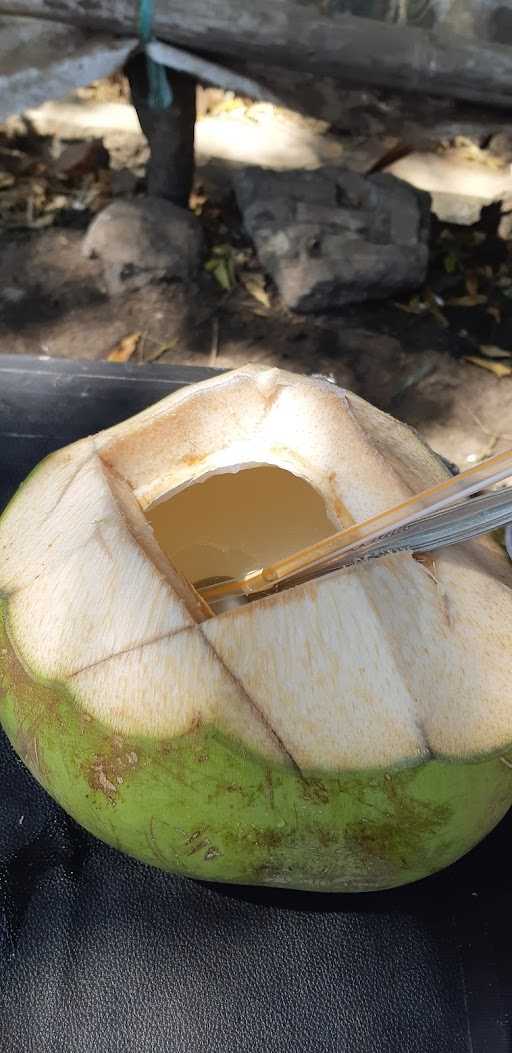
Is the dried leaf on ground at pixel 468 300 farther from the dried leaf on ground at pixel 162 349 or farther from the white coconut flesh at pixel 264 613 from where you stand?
the white coconut flesh at pixel 264 613

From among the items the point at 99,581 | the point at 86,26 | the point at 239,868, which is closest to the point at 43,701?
the point at 99,581

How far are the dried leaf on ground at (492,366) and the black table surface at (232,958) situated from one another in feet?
4.61

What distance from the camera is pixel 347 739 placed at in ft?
2.20

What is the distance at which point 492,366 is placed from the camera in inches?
83.4

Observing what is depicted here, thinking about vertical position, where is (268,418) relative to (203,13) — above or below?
below

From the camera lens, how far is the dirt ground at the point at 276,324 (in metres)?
2.03

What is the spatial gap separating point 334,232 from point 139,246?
1.67ft

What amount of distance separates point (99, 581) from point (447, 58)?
170 centimetres

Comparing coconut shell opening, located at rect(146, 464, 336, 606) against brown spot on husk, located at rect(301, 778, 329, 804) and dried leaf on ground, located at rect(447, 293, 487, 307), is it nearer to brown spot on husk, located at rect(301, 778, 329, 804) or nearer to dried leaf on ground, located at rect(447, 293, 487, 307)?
brown spot on husk, located at rect(301, 778, 329, 804)

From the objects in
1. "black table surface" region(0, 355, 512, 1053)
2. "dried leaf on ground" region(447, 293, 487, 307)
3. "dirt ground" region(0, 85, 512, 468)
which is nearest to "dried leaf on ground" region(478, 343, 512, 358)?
"dirt ground" region(0, 85, 512, 468)

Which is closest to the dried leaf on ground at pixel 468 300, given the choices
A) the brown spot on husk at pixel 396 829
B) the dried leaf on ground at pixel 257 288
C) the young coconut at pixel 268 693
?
the dried leaf on ground at pixel 257 288

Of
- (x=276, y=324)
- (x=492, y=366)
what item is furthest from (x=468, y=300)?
(x=276, y=324)

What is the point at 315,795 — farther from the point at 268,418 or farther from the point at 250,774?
the point at 268,418

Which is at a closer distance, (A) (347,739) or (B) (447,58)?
(A) (347,739)
